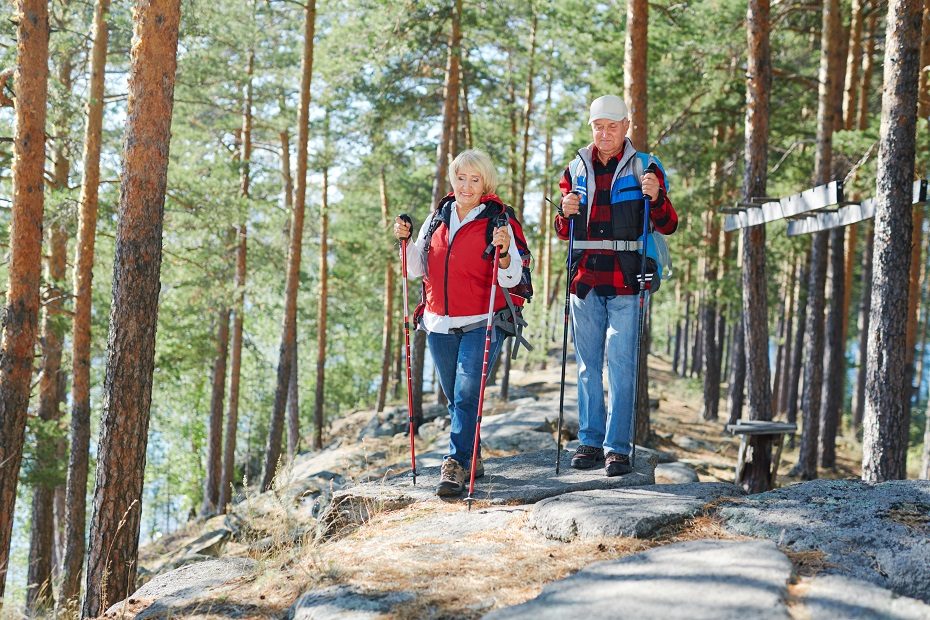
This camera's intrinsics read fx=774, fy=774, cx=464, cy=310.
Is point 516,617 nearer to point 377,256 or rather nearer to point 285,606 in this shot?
point 285,606

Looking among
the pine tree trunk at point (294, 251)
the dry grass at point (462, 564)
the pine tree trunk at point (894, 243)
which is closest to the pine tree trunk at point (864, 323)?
the pine tree trunk at point (894, 243)

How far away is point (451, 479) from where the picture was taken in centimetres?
506

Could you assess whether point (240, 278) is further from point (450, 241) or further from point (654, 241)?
point (654, 241)

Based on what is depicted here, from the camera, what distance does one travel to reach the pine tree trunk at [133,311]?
18.9ft

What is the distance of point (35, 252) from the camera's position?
8.31m

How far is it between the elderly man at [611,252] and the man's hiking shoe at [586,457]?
26 centimetres

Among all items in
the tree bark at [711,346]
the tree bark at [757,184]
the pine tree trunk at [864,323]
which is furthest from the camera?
the pine tree trunk at [864,323]

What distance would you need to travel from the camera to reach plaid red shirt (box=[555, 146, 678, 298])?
5.14m

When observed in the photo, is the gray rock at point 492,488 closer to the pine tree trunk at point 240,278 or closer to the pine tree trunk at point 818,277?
the pine tree trunk at point 818,277

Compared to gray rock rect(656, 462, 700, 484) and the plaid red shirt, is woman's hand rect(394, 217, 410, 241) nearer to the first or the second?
the plaid red shirt

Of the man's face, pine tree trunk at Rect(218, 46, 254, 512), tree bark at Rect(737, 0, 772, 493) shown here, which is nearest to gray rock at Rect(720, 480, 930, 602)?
the man's face

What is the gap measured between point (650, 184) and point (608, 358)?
3.87 feet

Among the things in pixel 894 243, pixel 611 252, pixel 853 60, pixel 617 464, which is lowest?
pixel 617 464

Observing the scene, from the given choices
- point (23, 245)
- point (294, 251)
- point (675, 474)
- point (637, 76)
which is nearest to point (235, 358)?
point (294, 251)
